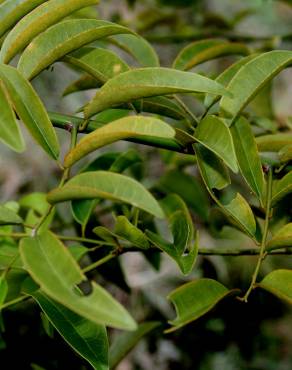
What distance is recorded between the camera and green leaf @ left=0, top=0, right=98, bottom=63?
58 centimetres

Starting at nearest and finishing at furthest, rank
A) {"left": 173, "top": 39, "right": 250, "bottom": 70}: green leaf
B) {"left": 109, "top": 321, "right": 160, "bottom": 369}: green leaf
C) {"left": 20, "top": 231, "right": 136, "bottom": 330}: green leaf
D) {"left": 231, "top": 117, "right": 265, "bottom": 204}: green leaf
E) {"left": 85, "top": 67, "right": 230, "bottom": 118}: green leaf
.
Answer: {"left": 20, "top": 231, "right": 136, "bottom": 330}: green leaf, {"left": 85, "top": 67, "right": 230, "bottom": 118}: green leaf, {"left": 231, "top": 117, "right": 265, "bottom": 204}: green leaf, {"left": 173, "top": 39, "right": 250, "bottom": 70}: green leaf, {"left": 109, "top": 321, "right": 160, "bottom": 369}: green leaf

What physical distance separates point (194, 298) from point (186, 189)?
506 mm

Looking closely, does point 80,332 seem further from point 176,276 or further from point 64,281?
point 176,276

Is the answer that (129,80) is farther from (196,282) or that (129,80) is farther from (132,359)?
(132,359)

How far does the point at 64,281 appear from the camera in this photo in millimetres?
455

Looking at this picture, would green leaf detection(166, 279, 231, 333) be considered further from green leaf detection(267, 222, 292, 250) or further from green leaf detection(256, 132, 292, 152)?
green leaf detection(256, 132, 292, 152)

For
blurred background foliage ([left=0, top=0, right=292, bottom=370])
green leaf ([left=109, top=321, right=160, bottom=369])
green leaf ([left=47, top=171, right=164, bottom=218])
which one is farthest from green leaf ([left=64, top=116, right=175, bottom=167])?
green leaf ([left=109, top=321, right=160, bottom=369])

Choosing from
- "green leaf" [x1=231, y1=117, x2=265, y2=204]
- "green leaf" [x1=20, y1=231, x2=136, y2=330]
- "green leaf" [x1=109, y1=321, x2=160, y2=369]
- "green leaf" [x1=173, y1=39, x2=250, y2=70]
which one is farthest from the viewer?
"green leaf" [x1=109, y1=321, x2=160, y2=369]

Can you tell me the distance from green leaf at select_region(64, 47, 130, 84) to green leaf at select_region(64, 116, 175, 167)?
138 mm

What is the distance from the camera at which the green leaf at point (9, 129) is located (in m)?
0.49

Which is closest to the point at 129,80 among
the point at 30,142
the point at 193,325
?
the point at 193,325

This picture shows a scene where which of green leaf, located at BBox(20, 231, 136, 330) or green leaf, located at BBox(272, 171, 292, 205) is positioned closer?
green leaf, located at BBox(20, 231, 136, 330)

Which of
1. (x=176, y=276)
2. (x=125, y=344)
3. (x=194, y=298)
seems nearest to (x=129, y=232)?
(x=194, y=298)

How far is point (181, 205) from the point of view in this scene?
2.54 ft
